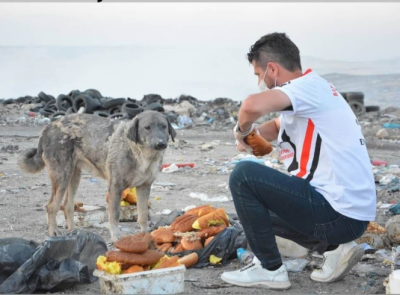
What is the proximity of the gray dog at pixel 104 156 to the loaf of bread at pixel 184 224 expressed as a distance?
1106 millimetres

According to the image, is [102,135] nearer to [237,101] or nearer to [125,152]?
[125,152]

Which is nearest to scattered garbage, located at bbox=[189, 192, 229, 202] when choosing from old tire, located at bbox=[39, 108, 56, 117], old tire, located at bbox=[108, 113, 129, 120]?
old tire, located at bbox=[108, 113, 129, 120]

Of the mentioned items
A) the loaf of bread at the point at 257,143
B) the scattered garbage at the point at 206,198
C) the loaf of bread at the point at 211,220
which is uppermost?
the loaf of bread at the point at 257,143

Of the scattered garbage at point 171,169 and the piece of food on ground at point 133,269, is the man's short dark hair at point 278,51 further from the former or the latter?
the scattered garbage at point 171,169

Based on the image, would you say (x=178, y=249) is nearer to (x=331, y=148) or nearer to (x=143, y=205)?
(x=143, y=205)

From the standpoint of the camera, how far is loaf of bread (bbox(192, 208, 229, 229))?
625cm

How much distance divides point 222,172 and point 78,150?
183 inches

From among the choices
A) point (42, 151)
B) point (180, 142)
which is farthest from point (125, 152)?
point (180, 142)

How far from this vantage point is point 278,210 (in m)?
4.80

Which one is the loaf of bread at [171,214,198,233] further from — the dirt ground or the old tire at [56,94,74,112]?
the old tire at [56,94,74,112]

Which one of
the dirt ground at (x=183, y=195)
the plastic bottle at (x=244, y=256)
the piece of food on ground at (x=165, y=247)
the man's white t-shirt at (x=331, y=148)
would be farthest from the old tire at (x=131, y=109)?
the man's white t-shirt at (x=331, y=148)

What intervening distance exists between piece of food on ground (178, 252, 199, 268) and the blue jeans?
2.91 ft

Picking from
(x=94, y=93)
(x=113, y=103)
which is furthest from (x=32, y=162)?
(x=94, y=93)

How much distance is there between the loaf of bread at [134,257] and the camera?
15.7ft
